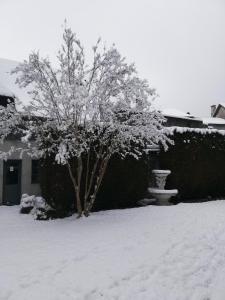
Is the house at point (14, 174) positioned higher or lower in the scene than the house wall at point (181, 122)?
lower

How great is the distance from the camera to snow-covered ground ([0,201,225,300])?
5.21 meters

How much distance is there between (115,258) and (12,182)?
10.1 meters

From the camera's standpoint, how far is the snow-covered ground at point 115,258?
5.21m

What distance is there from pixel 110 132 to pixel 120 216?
272 centimetres

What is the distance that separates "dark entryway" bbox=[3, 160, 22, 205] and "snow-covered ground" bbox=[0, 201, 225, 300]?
465cm

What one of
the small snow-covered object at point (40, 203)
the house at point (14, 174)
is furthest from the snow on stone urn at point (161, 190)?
the house at point (14, 174)

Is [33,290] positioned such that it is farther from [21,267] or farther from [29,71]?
[29,71]

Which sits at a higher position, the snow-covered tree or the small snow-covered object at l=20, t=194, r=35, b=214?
the snow-covered tree

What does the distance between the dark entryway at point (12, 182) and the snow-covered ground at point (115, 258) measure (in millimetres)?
4653

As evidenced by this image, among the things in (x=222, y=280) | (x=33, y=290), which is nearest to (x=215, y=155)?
(x=222, y=280)

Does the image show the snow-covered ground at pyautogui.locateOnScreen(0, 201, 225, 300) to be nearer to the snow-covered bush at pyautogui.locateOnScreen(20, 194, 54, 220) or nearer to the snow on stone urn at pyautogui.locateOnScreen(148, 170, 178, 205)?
the snow-covered bush at pyautogui.locateOnScreen(20, 194, 54, 220)

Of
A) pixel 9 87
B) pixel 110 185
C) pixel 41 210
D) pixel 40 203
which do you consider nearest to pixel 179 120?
pixel 9 87

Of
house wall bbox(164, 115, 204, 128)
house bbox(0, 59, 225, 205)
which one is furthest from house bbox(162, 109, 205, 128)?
house bbox(0, 59, 225, 205)

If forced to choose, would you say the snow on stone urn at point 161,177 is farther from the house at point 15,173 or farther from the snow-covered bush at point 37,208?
the snow-covered bush at point 37,208
